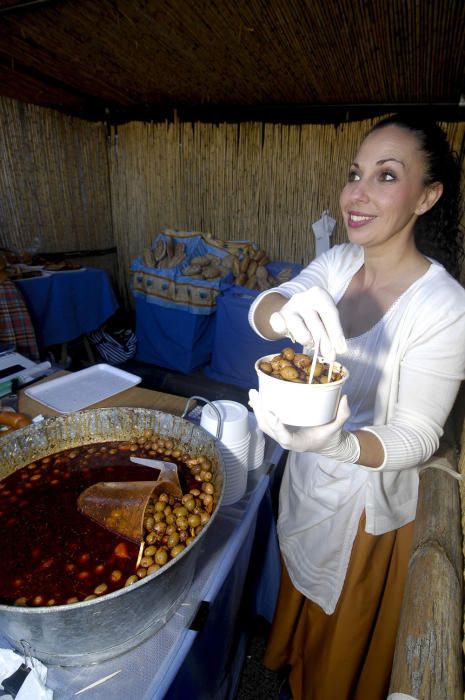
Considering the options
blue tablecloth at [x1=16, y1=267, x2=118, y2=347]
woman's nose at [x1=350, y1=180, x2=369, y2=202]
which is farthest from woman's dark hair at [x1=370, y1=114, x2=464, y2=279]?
blue tablecloth at [x1=16, y1=267, x2=118, y2=347]

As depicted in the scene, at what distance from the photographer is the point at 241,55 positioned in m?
3.28

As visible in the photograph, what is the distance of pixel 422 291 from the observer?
4.34 ft

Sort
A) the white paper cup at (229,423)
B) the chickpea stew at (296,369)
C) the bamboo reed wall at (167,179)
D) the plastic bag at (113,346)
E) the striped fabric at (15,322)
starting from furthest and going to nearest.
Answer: the plastic bag at (113,346), the bamboo reed wall at (167,179), the striped fabric at (15,322), the white paper cup at (229,423), the chickpea stew at (296,369)

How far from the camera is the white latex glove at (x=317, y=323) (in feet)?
3.81

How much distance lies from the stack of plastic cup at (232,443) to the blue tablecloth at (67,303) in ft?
11.4

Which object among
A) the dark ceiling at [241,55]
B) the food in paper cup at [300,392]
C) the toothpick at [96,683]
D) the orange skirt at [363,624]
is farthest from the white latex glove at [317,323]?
the dark ceiling at [241,55]

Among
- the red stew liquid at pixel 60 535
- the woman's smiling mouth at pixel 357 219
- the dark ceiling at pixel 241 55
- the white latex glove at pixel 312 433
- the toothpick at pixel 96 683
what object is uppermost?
the dark ceiling at pixel 241 55

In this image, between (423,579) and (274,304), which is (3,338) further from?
(423,579)

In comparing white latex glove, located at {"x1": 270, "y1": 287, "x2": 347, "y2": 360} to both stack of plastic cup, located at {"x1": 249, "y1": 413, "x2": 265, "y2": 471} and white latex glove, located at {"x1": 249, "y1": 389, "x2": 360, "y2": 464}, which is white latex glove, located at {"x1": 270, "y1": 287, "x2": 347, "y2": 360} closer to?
white latex glove, located at {"x1": 249, "y1": 389, "x2": 360, "y2": 464}

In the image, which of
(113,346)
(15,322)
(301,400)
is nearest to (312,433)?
(301,400)

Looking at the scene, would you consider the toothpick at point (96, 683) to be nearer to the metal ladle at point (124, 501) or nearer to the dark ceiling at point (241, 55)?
the metal ladle at point (124, 501)

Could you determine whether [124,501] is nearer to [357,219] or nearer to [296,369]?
[296,369]

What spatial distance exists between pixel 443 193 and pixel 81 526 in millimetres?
1743

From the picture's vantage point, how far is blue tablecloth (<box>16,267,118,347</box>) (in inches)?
160
